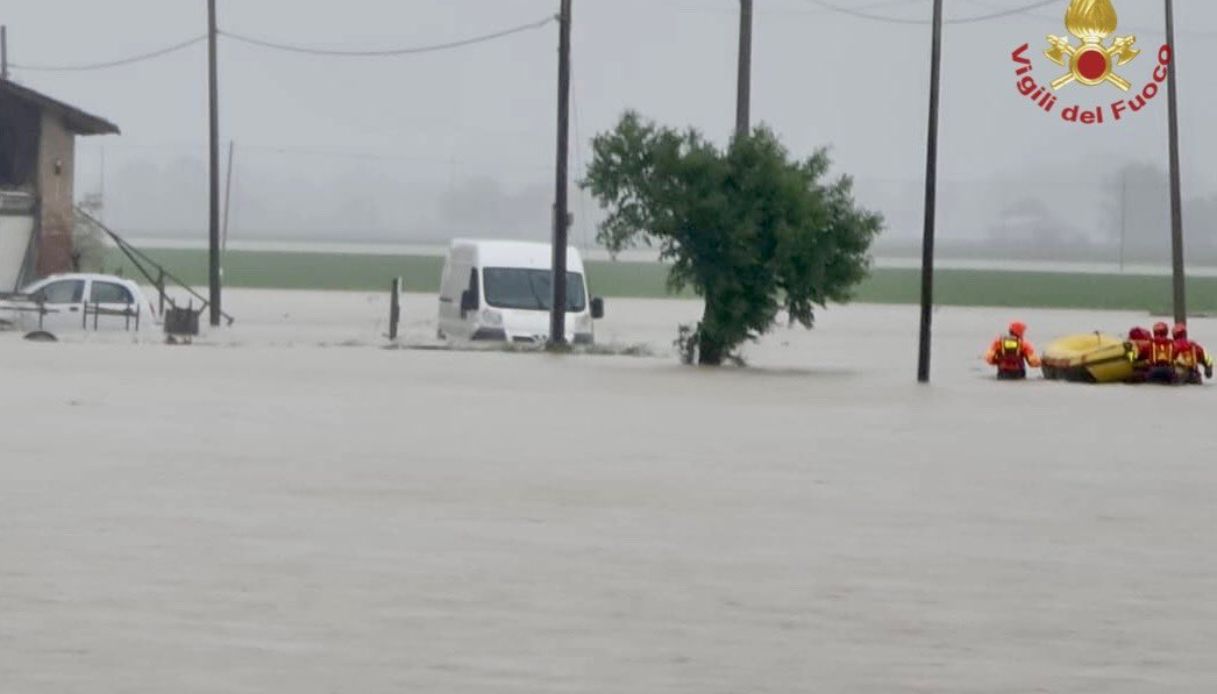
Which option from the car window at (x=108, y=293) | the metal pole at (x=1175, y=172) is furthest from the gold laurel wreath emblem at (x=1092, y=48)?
the car window at (x=108, y=293)

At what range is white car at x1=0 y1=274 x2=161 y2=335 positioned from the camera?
4509cm

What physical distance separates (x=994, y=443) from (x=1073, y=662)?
1328 centimetres

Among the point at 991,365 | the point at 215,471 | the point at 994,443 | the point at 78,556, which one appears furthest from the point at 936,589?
A: the point at 991,365

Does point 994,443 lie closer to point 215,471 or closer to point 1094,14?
point 215,471

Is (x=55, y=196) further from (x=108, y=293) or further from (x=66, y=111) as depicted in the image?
(x=108, y=293)

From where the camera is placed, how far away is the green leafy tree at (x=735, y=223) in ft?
127

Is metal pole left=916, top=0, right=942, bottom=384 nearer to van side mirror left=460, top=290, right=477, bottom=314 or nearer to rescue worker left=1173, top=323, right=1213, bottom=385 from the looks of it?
rescue worker left=1173, top=323, right=1213, bottom=385

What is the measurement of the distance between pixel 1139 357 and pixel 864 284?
61.2m

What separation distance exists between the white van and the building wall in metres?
11.7

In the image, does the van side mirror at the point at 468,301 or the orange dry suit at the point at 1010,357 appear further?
the van side mirror at the point at 468,301

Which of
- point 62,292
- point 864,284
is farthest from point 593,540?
point 864,284

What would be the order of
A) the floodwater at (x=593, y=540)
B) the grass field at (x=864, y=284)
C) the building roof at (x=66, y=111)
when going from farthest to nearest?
the grass field at (x=864, y=284) → the building roof at (x=66, y=111) → the floodwater at (x=593, y=540)

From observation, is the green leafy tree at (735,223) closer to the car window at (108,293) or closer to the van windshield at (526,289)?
the van windshield at (526,289)

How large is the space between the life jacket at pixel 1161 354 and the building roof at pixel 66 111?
2630 cm
